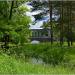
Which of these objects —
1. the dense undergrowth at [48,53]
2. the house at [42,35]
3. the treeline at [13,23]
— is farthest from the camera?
the house at [42,35]

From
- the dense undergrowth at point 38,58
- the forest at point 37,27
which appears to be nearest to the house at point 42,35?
the forest at point 37,27

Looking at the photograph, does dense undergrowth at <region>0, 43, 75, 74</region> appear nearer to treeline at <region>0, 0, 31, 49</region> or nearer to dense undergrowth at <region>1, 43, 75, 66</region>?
dense undergrowth at <region>1, 43, 75, 66</region>

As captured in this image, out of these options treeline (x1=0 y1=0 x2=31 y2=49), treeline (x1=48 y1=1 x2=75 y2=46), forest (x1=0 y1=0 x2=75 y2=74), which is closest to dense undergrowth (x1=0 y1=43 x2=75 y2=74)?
forest (x1=0 y1=0 x2=75 y2=74)

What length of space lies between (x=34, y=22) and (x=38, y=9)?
3.95 metres

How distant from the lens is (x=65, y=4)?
110 feet

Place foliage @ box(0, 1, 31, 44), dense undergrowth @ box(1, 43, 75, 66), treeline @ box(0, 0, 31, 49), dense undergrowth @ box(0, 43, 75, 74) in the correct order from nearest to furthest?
dense undergrowth @ box(0, 43, 75, 74), dense undergrowth @ box(1, 43, 75, 66), treeline @ box(0, 0, 31, 49), foliage @ box(0, 1, 31, 44)

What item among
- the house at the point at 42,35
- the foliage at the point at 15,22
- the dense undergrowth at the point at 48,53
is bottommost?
the house at the point at 42,35

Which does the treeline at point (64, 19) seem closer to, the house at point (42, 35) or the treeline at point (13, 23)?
the house at point (42, 35)

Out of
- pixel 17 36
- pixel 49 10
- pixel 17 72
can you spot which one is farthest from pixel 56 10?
pixel 17 72

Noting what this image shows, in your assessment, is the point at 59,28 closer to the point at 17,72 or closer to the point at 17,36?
the point at 17,36

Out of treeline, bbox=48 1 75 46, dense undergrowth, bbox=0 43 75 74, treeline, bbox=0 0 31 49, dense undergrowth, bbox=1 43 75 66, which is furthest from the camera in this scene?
treeline, bbox=48 1 75 46

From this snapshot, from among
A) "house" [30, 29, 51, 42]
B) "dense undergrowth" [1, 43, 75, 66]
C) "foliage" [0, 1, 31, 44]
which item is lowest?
"house" [30, 29, 51, 42]

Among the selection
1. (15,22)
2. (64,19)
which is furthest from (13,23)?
(64,19)

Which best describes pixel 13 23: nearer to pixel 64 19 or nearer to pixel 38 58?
pixel 64 19
